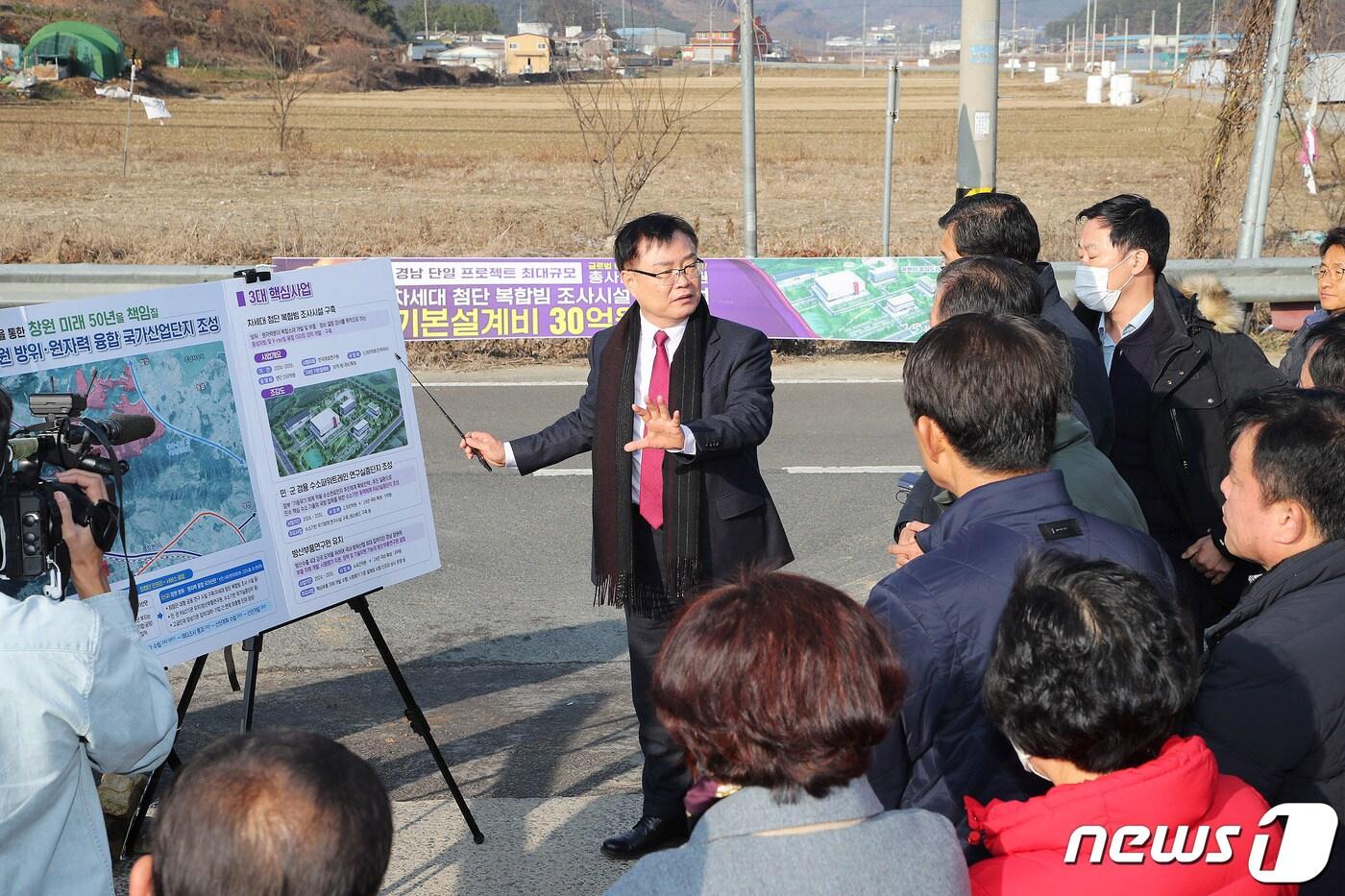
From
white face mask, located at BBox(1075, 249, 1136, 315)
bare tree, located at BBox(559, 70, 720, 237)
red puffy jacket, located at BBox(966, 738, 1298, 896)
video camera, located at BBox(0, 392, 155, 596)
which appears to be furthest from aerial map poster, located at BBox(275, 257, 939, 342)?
red puffy jacket, located at BBox(966, 738, 1298, 896)

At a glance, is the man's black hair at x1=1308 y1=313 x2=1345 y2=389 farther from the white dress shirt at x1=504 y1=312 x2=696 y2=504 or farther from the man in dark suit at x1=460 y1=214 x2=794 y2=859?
the white dress shirt at x1=504 y1=312 x2=696 y2=504

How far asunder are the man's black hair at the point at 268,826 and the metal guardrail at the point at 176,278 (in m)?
10.4

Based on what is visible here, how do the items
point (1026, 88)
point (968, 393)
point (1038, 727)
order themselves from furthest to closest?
point (1026, 88) → point (968, 393) → point (1038, 727)

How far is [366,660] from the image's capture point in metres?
5.62

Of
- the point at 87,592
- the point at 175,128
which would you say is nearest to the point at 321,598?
the point at 87,592

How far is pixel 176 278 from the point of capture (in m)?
11.6

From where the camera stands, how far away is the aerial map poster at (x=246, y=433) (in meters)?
3.45

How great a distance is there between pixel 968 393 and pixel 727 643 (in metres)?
1.00

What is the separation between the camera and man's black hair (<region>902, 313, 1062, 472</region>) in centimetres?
253

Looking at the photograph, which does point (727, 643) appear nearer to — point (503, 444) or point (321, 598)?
point (321, 598)

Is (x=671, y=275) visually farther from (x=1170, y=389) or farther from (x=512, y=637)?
(x=512, y=637)

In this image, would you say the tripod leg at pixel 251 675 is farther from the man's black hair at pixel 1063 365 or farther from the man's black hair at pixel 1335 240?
the man's black hair at pixel 1335 240

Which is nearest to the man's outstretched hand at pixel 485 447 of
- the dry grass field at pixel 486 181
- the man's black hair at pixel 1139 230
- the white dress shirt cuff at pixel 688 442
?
the white dress shirt cuff at pixel 688 442

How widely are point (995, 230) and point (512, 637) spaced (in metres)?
2.84
